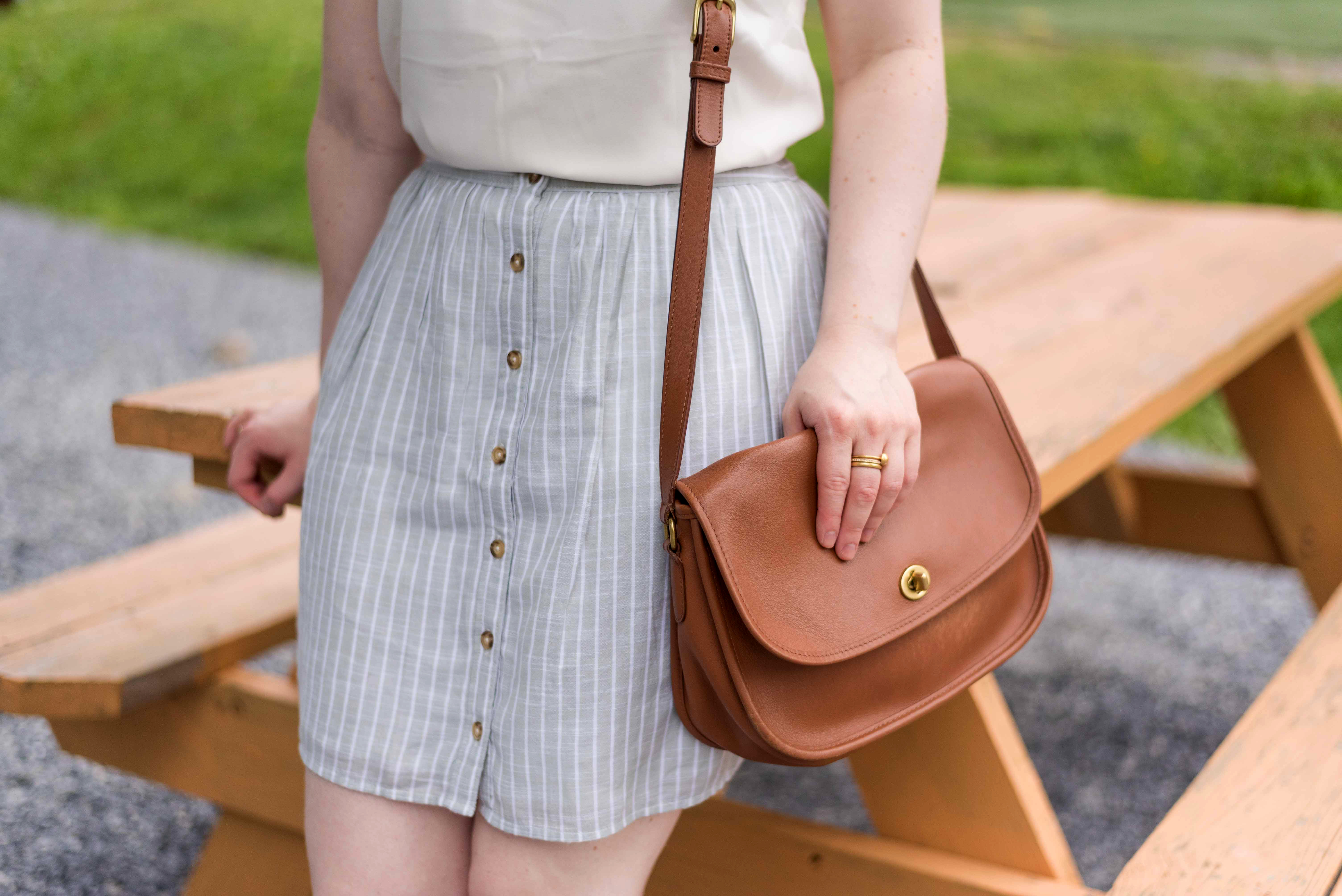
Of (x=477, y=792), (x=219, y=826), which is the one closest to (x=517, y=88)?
(x=477, y=792)

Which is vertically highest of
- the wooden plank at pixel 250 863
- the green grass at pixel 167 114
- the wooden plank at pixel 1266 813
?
the wooden plank at pixel 1266 813

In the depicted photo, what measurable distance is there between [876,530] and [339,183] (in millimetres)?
647

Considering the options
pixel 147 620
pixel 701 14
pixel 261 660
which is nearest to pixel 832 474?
pixel 701 14

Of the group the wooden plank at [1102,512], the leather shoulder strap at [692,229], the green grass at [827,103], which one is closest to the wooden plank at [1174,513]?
the wooden plank at [1102,512]

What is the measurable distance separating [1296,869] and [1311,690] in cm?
43

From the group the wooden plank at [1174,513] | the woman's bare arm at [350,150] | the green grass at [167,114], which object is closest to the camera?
the woman's bare arm at [350,150]

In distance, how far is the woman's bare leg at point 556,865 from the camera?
1.01 meters

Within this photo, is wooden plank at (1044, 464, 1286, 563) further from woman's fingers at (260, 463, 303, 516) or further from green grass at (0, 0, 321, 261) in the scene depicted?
green grass at (0, 0, 321, 261)

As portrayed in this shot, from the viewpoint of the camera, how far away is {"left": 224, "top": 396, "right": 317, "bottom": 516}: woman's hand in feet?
4.31

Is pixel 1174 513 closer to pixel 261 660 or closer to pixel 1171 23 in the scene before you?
pixel 261 660

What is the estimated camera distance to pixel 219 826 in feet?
5.93

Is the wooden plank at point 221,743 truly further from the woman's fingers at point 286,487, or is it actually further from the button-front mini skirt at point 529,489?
the button-front mini skirt at point 529,489

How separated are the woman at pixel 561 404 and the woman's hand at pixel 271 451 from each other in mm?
208

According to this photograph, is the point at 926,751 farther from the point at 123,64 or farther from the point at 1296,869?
the point at 123,64
